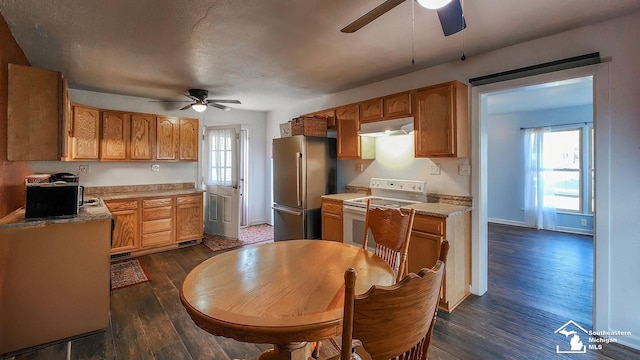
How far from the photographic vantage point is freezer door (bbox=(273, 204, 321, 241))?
380 centimetres

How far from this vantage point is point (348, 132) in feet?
12.2

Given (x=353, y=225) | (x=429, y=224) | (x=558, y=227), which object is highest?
(x=429, y=224)

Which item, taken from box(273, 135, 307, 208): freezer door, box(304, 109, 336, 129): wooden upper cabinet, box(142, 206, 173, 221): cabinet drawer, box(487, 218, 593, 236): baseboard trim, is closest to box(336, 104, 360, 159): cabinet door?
box(304, 109, 336, 129): wooden upper cabinet

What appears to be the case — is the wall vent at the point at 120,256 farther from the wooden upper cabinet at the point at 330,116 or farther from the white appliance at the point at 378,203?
the wooden upper cabinet at the point at 330,116

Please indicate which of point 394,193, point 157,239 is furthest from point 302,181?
point 157,239

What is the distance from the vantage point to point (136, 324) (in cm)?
234

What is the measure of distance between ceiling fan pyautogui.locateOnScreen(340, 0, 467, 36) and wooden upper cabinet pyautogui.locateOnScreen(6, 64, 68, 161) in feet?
7.88

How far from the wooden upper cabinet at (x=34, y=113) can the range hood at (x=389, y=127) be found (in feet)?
9.41

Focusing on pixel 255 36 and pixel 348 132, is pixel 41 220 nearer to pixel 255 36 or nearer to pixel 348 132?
pixel 255 36

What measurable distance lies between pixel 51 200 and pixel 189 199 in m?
2.27

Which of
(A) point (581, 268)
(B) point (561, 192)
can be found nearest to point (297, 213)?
(A) point (581, 268)

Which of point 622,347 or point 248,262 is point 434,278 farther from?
point 622,347

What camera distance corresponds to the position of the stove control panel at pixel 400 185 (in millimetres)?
3191

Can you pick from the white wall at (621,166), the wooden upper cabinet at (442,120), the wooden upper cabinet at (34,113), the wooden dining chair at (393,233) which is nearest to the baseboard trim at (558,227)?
the white wall at (621,166)
